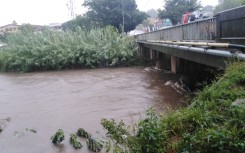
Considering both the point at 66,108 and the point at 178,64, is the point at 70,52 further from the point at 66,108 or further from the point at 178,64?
the point at 66,108

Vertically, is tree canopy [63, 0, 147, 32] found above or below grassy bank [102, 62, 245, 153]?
above

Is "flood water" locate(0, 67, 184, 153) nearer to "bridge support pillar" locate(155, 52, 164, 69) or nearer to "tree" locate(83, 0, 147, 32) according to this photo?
"bridge support pillar" locate(155, 52, 164, 69)

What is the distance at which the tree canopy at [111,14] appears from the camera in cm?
4572

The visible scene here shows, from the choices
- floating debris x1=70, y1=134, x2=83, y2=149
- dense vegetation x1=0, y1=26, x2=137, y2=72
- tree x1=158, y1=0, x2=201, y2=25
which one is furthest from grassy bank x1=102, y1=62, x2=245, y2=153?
tree x1=158, y1=0, x2=201, y2=25

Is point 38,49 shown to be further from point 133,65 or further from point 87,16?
point 87,16

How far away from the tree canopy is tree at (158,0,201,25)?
473 centimetres

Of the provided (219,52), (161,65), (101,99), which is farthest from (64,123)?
(161,65)

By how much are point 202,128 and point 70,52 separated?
24664 millimetres

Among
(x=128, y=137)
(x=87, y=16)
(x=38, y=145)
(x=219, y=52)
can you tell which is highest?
(x=87, y=16)

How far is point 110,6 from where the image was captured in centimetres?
4619

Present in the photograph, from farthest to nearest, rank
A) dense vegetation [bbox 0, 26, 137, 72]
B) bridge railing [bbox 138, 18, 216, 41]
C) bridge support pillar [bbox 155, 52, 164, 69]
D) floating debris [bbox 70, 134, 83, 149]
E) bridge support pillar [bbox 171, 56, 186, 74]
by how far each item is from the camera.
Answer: dense vegetation [bbox 0, 26, 137, 72] < bridge support pillar [bbox 155, 52, 164, 69] < bridge support pillar [bbox 171, 56, 186, 74] < bridge railing [bbox 138, 18, 216, 41] < floating debris [bbox 70, 134, 83, 149]

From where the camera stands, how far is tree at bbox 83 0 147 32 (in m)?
45.7

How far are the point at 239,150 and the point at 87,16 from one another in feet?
153

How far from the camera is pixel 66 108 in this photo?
1122 centimetres
